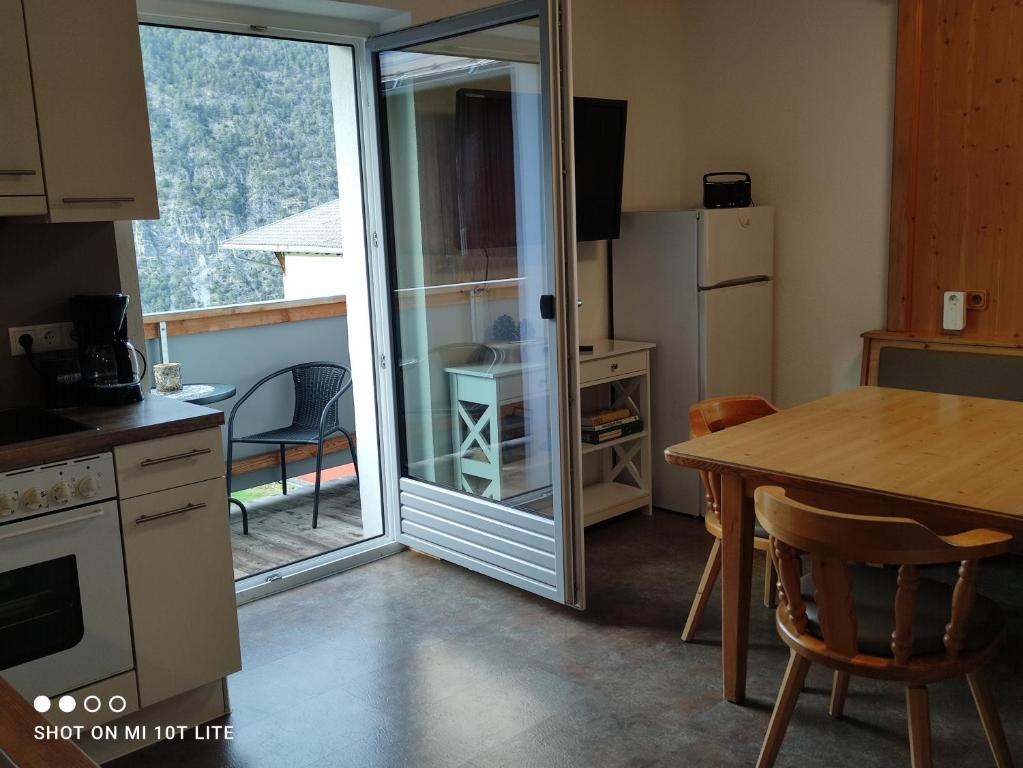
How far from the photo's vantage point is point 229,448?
4.94 metres

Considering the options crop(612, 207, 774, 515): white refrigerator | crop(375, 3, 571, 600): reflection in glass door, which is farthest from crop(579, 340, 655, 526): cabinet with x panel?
crop(375, 3, 571, 600): reflection in glass door

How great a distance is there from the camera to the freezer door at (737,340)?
14.2ft

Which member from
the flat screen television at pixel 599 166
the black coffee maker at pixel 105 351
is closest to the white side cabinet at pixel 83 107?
the black coffee maker at pixel 105 351

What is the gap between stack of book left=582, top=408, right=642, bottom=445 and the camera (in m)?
4.34

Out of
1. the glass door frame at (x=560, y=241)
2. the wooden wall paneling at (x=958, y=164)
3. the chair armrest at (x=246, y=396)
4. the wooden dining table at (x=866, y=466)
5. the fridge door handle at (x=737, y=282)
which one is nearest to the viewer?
the wooden dining table at (x=866, y=466)

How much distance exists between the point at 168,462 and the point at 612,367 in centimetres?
223

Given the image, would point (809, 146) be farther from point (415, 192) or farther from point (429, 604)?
point (429, 604)

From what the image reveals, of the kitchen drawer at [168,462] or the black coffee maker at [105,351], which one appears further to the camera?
the black coffee maker at [105,351]

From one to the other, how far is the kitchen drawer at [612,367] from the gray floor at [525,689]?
0.89 meters

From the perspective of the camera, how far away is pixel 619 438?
443 centimetres

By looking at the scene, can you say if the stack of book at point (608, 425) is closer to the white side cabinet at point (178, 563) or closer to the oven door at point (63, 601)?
the white side cabinet at point (178, 563)

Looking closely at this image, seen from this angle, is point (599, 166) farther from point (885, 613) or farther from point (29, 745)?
point (29, 745)

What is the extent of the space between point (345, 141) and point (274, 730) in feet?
7.99

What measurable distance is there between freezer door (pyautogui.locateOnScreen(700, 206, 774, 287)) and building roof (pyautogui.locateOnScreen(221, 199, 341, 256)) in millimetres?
2291
